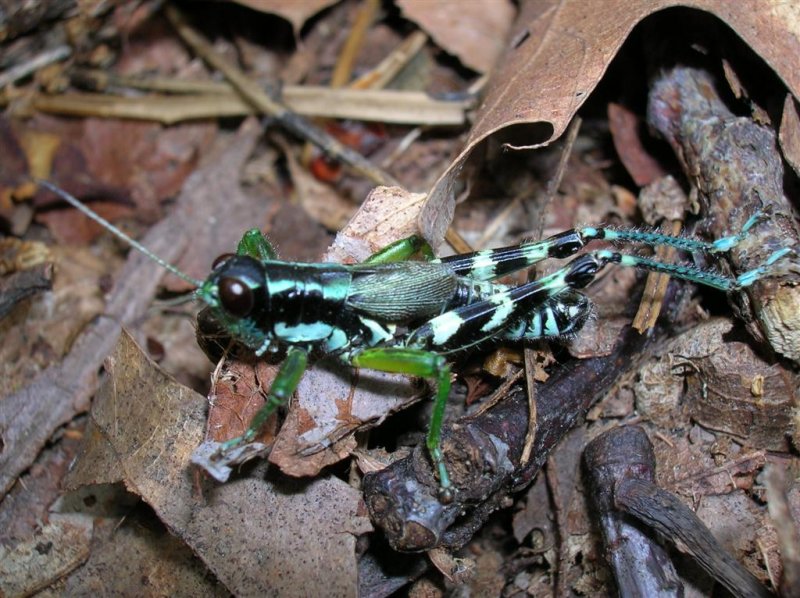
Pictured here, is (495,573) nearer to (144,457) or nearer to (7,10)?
(144,457)

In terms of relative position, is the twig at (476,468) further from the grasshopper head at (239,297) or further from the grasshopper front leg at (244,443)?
the grasshopper head at (239,297)

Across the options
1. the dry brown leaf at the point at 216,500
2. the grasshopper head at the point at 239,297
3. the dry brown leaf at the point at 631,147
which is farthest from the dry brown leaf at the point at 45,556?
the dry brown leaf at the point at 631,147

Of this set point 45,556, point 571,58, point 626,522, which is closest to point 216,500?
point 45,556

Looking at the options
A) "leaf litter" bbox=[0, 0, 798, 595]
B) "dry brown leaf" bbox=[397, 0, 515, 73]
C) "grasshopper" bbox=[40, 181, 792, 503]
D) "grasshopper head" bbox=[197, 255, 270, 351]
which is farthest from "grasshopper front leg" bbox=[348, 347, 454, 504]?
"dry brown leaf" bbox=[397, 0, 515, 73]

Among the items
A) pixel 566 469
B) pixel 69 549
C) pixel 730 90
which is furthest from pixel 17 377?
pixel 730 90

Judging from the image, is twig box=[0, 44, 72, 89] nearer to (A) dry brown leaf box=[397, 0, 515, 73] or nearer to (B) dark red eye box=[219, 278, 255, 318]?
(A) dry brown leaf box=[397, 0, 515, 73]
